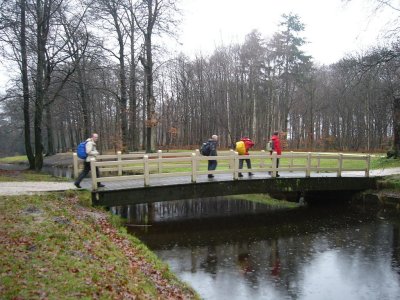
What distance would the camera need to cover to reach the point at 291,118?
53562mm

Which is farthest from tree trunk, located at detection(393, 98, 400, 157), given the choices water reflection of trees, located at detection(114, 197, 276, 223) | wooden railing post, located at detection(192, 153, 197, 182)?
wooden railing post, located at detection(192, 153, 197, 182)

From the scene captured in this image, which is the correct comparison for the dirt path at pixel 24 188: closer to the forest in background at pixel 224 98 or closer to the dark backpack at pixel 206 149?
the dark backpack at pixel 206 149

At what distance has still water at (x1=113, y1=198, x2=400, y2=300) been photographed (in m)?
8.38

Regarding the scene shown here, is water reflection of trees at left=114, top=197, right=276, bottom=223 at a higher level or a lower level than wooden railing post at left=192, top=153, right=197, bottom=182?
lower

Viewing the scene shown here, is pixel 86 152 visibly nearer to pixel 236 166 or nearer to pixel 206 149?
pixel 206 149

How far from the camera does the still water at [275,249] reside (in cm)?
838

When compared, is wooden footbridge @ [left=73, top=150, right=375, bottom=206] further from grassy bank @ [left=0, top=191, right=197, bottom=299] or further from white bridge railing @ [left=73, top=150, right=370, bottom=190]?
grassy bank @ [left=0, top=191, right=197, bottom=299]

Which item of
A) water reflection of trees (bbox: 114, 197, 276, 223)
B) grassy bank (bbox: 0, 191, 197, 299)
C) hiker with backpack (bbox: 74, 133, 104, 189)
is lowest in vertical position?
water reflection of trees (bbox: 114, 197, 276, 223)

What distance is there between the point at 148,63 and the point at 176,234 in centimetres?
2000

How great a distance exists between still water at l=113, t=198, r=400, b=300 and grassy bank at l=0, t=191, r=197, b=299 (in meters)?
1.50

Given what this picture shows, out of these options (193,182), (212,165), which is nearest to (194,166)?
(193,182)

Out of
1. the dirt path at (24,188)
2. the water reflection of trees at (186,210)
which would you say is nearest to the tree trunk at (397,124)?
the water reflection of trees at (186,210)

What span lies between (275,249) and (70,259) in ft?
22.0

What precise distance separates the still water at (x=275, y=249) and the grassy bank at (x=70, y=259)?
4.93 feet
